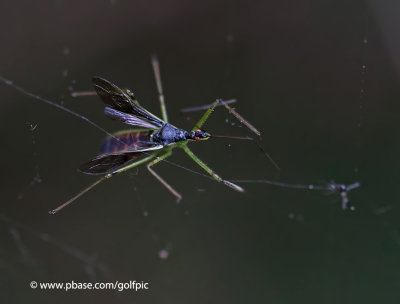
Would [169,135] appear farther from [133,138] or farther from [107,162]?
[107,162]

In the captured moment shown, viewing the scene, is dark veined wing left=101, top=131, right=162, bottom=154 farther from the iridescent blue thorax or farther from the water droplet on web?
the water droplet on web

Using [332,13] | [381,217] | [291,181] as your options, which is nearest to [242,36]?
[332,13]

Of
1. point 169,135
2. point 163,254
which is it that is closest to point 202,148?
point 169,135

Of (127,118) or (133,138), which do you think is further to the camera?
(133,138)

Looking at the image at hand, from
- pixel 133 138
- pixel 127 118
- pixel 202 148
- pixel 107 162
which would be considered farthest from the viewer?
pixel 202 148

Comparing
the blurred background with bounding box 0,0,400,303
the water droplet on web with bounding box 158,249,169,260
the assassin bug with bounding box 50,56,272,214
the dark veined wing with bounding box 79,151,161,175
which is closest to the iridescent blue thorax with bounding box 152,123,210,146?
the assassin bug with bounding box 50,56,272,214

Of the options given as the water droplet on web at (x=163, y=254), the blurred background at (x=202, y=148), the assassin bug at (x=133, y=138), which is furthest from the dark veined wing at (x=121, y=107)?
the water droplet on web at (x=163, y=254)

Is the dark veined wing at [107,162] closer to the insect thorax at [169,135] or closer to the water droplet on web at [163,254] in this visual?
the insect thorax at [169,135]
